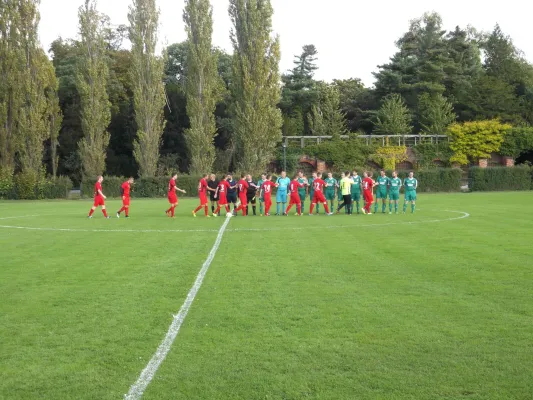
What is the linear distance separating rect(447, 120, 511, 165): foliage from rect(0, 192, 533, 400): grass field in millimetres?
45943

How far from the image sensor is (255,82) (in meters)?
53.4

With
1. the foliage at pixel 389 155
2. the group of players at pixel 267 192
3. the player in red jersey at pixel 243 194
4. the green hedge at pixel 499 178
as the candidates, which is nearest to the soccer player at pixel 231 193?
the group of players at pixel 267 192

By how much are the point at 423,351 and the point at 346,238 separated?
10168 mm

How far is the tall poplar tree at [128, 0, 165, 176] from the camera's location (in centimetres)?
5356

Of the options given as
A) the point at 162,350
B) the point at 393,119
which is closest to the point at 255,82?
the point at 393,119

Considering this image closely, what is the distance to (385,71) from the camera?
68.1 meters

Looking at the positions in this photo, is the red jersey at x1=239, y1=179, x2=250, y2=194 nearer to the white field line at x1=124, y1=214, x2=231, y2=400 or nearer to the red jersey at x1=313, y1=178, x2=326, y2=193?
the red jersey at x1=313, y1=178, x2=326, y2=193

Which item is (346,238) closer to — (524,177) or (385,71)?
(524,177)

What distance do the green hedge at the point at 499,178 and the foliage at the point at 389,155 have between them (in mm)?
8569

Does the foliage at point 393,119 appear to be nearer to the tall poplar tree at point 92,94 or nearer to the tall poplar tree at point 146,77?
the tall poplar tree at point 146,77

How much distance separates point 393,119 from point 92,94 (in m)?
29.1

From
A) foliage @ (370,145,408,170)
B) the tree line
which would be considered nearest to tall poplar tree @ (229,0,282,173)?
the tree line

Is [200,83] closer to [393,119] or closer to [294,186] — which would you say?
[393,119]

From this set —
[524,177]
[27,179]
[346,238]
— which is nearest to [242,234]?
[346,238]
